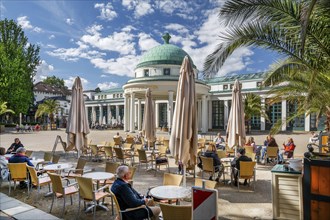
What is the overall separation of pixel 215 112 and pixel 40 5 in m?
38.4

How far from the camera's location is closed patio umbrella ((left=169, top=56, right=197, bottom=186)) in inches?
231

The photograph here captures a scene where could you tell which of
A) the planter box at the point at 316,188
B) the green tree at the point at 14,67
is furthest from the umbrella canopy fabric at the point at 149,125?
the green tree at the point at 14,67

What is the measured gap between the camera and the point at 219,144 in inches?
552

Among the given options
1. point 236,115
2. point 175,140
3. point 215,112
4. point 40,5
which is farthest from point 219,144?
point 215,112

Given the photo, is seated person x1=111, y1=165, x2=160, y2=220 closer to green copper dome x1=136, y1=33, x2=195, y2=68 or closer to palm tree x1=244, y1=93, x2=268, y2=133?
palm tree x1=244, y1=93, x2=268, y2=133

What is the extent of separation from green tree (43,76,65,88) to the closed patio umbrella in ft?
288

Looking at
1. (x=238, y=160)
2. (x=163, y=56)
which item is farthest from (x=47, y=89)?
(x=238, y=160)

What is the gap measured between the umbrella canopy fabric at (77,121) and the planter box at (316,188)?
8117mm

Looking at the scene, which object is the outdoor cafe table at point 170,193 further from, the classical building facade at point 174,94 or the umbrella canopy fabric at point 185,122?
the classical building facade at point 174,94

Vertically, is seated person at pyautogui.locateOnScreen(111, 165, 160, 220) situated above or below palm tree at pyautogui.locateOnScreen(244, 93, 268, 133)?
below

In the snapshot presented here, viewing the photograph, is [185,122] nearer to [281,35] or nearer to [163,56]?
[281,35]

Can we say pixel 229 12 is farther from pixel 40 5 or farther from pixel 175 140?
pixel 40 5

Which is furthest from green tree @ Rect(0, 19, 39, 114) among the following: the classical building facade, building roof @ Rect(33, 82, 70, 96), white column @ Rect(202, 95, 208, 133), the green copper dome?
building roof @ Rect(33, 82, 70, 96)

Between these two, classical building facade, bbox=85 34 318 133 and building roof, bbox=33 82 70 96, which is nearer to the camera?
classical building facade, bbox=85 34 318 133
